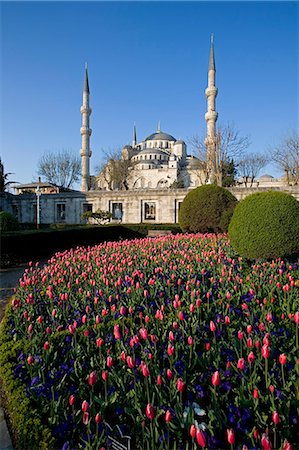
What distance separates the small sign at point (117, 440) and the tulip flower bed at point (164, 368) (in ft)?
0.13

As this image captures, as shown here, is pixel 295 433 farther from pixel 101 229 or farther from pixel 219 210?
pixel 101 229

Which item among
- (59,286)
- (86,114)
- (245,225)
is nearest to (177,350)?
(59,286)

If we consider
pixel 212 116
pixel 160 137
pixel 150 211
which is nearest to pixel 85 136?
pixel 212 116

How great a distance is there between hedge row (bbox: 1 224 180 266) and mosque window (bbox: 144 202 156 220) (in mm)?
8178

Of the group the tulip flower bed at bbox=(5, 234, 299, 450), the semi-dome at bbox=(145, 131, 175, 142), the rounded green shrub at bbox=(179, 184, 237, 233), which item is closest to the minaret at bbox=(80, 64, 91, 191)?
the rounded green shrub at bbox=(179, 184, 237, 233)

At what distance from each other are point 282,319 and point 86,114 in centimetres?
3644

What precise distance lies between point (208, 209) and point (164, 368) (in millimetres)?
10740

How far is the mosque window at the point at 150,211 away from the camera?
80.2 feet

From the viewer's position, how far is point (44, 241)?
37.2 ft

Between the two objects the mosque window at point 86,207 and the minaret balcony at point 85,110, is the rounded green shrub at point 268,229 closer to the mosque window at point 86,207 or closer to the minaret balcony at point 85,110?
the mosque window at point 86,207

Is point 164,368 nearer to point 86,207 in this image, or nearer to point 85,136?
point 86,207

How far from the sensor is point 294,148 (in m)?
32.1

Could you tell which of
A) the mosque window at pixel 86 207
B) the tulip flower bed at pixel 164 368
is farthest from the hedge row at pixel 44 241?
the mosque window at pixel 86 207

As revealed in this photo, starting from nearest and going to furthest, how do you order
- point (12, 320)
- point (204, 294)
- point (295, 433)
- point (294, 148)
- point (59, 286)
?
point (295, 433)
point (12, 320)
point (204, 294)
point (59, 286)
point (294, 148)
